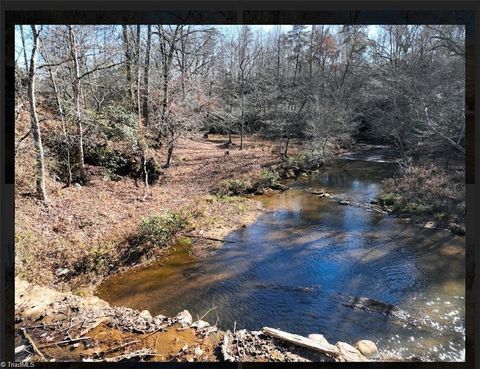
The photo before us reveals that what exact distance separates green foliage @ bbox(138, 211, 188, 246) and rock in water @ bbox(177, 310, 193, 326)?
87 centimetres

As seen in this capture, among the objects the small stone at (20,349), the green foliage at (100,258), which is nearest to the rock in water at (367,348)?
the green foliage at (100,258)

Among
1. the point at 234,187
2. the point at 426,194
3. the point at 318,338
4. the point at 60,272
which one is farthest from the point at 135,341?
the point at 426,194

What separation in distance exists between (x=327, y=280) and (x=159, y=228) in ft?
6.14

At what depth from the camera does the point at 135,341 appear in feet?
9.27

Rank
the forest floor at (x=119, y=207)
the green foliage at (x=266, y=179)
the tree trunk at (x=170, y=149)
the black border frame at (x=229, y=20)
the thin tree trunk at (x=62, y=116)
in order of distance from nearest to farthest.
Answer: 1. the black border frame at (x=229, y=20)
2. the forest floor at (x=119, y=207)
3. the thin tree trunk at (x=62, y=116)
4. the tree trunk at (x=170, y=149)
5. the green foliage at (x=266, y=179)

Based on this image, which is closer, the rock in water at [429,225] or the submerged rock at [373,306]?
the submerged rock at [373,306]

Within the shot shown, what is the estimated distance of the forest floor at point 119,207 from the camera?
127 inches

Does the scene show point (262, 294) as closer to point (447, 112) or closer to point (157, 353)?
point (157, 353)

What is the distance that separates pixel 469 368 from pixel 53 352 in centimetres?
346

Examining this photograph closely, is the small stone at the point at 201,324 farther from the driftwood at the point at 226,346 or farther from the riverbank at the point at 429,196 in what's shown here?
the riverbank at the point at 429,196

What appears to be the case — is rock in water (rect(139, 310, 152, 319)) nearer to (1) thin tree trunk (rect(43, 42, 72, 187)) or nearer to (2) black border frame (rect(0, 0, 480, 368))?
(2) black border frame (rect(0, 0, 480, 368))

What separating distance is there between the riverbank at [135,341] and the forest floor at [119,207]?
349mm

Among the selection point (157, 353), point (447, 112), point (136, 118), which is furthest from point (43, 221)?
point (447, 112)

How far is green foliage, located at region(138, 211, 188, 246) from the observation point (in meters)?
3.74
